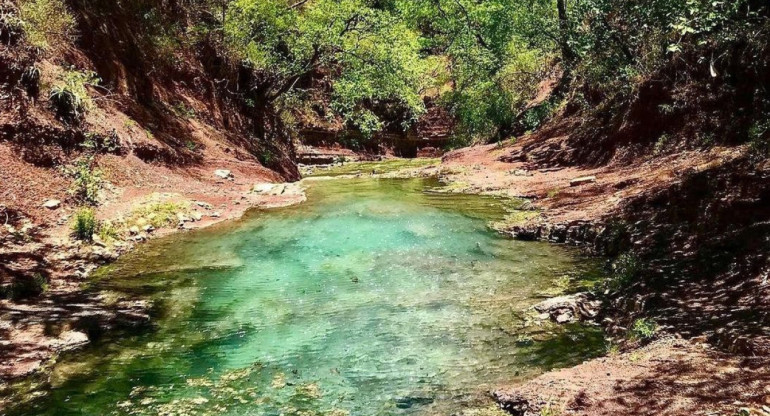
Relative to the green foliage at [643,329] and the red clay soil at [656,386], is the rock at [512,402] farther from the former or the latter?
the green foliage at [643,329]

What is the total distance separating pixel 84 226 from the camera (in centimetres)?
1100

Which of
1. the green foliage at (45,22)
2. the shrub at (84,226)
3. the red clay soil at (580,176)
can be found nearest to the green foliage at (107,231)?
the shrub at (84,226)

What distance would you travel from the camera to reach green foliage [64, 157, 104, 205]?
12.7 m

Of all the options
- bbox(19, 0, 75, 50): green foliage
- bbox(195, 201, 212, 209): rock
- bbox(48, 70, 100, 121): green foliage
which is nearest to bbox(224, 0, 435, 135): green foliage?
bbox(19, 0, 75, 50): green foliage

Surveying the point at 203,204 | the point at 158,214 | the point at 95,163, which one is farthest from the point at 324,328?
the point at 95,163

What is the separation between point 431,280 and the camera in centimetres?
908

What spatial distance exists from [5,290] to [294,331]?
4734 mm

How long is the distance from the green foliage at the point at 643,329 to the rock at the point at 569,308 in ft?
2.72

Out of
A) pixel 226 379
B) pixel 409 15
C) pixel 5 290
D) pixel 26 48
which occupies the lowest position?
pixel 226 379

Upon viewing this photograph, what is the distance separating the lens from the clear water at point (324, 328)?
5.58 metres

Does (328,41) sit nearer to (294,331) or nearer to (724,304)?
(294,331)

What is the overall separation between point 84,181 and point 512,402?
11859mm

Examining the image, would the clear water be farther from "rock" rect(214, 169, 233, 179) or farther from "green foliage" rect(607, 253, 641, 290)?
"rock" rect(214, 169, 233, 179)

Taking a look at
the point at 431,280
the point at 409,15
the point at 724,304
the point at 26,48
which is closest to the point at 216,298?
the point at 431,280
